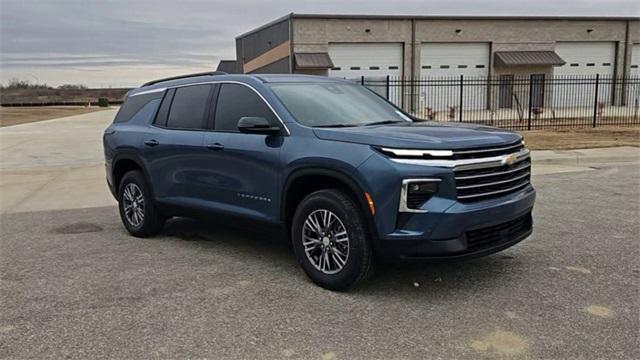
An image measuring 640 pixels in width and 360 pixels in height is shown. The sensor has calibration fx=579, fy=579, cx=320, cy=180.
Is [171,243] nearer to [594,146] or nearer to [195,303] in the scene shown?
[195,303]

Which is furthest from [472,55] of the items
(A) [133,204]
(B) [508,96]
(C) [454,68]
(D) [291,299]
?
(D) [291,299]

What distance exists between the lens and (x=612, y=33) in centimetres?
4316

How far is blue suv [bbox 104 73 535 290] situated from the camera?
4.27 metres

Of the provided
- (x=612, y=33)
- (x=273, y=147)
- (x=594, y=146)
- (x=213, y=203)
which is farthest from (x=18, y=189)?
(x=612, y=33)

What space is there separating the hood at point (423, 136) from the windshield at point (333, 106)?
316 millimetres

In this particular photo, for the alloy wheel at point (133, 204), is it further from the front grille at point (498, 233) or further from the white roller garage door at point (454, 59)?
the white roller garage door at point (454, 59)

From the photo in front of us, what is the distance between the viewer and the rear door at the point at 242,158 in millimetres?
5141

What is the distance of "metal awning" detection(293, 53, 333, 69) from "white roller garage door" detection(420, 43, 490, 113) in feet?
21.9

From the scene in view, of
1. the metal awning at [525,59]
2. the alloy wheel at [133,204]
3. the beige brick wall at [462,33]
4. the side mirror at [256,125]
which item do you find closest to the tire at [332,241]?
the side mirror at [256,125]

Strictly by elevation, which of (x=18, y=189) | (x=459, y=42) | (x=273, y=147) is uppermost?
(x=459, y=42)

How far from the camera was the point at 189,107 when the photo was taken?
20.5 ft

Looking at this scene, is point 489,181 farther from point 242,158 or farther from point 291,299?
point 242,158

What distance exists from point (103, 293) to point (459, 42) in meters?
38.9

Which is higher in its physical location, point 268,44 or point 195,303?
point 268,44
